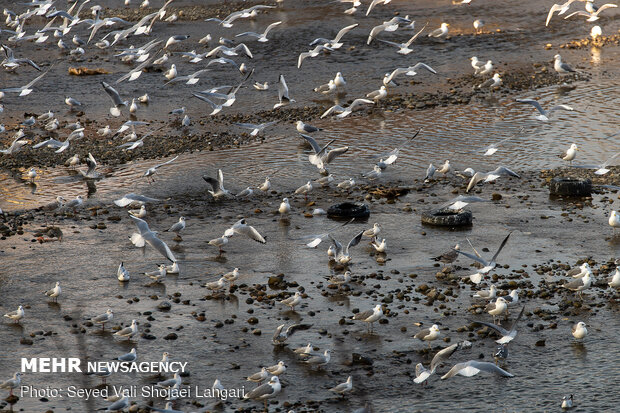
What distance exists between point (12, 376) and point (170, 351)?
2.31m

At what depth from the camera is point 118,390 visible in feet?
40.7

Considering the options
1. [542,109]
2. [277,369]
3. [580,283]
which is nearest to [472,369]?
[277,369]

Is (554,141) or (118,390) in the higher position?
(118,390)

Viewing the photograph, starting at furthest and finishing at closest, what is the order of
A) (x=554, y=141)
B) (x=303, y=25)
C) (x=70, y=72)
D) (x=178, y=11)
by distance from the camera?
(x=178, y=11), (x=303, y=25), (x=70, y=72), (x=554, y=141)

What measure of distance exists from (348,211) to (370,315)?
5731 mm

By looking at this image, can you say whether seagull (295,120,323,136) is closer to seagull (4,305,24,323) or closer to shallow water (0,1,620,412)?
shallow water (0,1,620,412)

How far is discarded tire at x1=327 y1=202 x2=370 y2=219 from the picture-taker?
19594mm

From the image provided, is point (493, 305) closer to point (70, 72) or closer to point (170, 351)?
point (170, 351)

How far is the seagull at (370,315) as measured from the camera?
14141 millimetres

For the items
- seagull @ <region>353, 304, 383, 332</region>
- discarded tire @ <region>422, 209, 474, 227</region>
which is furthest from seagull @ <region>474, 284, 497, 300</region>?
discarded tire @ <region>422, 209, 474, 227</region>

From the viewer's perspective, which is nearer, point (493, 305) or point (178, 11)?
point (493, 305)

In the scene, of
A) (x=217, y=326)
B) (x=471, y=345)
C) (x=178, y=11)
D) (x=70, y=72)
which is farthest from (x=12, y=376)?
(x=178, y=11)

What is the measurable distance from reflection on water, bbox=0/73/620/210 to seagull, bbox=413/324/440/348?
356 inches

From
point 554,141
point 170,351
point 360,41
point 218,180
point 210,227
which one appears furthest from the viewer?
point 360,41
